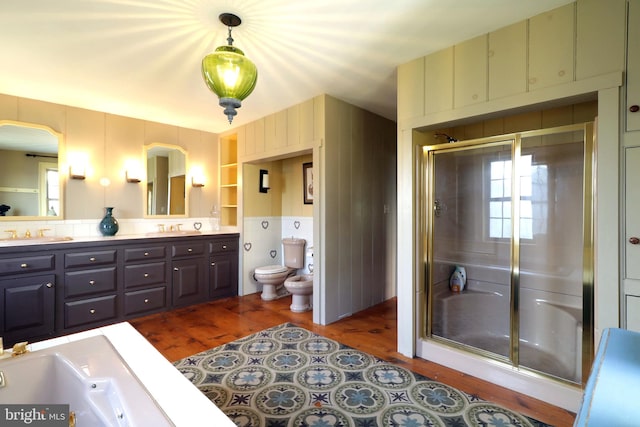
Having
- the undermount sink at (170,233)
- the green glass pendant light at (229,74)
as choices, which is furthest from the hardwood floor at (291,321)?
the green glass pendant light at (229,74)

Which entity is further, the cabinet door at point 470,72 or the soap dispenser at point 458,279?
the soap dispenser at point 458,279

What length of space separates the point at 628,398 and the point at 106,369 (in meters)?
1.65

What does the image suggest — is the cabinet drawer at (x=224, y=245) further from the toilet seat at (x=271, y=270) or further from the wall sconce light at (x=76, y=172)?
the wall sconce light at (x=76, y=172)

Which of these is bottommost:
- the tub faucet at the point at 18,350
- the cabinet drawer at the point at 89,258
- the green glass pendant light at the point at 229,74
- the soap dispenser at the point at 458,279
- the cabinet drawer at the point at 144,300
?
the cabinet drawer at the point at 144,300

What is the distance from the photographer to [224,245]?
409cm

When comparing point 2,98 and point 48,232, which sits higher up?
point 2,98

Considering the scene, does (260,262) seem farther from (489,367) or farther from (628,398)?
(628,398)

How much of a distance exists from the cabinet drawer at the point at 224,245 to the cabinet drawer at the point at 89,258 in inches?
43.6

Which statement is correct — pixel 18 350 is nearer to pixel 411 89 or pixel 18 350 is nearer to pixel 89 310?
pixel 89 310

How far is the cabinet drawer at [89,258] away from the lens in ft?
9.50

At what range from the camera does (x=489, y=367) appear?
2109 mm

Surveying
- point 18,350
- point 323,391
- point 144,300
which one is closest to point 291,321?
point 323,391

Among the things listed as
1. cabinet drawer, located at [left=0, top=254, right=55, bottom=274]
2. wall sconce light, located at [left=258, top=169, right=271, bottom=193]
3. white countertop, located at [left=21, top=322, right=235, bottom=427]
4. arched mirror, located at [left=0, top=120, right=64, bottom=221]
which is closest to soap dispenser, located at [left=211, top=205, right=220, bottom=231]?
wall sconce light, located at [left=258, top=169, right=271, bottom=193]

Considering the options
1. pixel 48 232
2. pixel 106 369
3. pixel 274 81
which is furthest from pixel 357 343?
pixel 48 232
